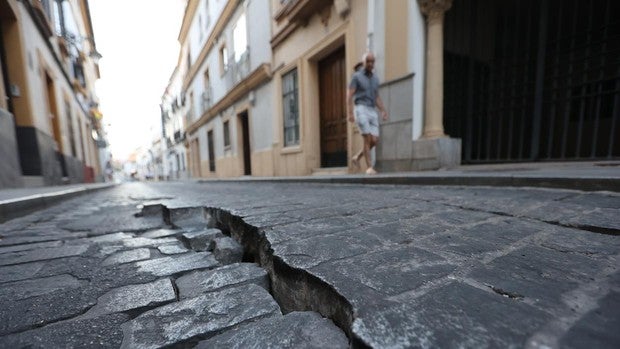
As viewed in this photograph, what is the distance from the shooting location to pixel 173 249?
1452mm

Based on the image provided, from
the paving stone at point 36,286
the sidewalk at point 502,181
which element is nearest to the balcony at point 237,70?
the sidewalk at point 502,181

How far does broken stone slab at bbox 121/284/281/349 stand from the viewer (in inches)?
27.0

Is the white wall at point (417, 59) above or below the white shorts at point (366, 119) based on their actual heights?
above

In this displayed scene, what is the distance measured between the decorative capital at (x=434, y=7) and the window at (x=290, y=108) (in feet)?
12.6

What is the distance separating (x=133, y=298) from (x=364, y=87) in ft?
14.7

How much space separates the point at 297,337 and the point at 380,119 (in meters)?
5.07

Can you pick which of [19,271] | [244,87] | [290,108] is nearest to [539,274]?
[19,271]

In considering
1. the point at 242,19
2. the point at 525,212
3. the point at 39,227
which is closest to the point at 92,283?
the point at 39,227

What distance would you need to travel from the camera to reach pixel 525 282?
28.7 inches

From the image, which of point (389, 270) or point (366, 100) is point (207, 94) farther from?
point (389, 270)

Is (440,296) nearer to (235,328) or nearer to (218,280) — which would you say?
(235,328)

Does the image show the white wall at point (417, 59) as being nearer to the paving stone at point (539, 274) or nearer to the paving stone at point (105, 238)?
the paving stone at point (539, 274)

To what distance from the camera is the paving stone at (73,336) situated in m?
0.67

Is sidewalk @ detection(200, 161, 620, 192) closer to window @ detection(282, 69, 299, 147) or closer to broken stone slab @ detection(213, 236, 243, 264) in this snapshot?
broken stone slab @ detection(213, 236, 243, 264)
